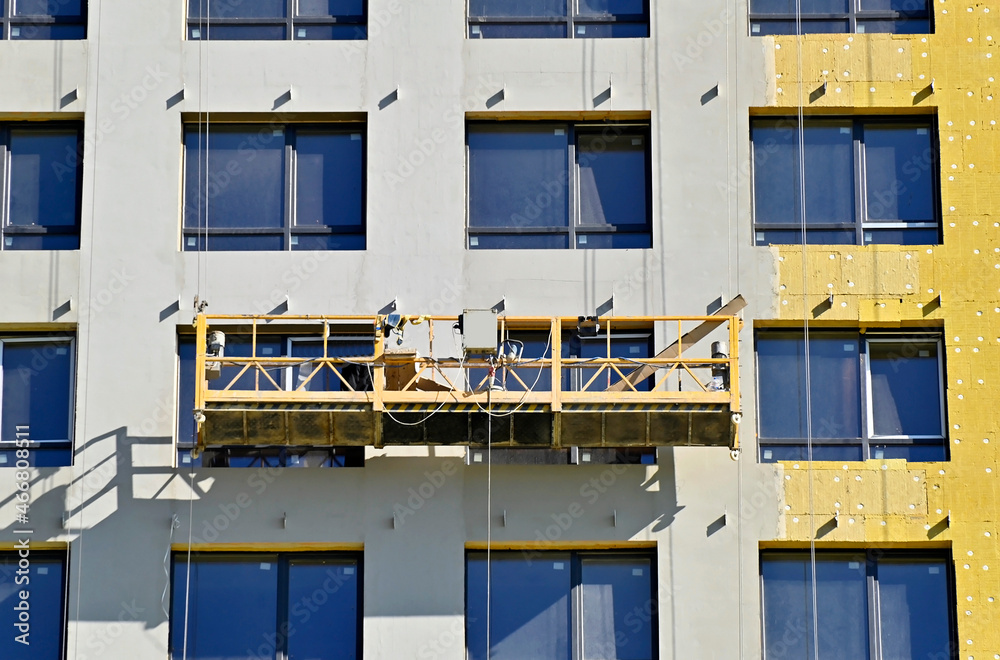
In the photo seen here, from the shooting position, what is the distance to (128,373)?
878 inches

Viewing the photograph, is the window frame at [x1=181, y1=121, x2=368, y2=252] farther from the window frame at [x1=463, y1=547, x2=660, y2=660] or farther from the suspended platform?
the window frame at [x1=463, y1=547, x2=660, y2=660]

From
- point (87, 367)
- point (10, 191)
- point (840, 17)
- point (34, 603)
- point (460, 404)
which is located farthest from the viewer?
point (840, 17)

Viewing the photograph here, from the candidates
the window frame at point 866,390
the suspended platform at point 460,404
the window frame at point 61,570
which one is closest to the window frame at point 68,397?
the window frame at point 61,570

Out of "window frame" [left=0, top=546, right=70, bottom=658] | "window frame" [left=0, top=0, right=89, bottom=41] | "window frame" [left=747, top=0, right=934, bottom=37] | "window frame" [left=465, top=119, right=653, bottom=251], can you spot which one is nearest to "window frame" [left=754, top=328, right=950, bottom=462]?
"window frame" [left=465, top=119, right=653, bottom=251]

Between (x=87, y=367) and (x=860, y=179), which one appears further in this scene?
(x=860, y=179)

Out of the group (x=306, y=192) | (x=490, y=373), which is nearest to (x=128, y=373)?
(x=306, y=192)

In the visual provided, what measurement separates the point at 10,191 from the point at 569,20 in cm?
858

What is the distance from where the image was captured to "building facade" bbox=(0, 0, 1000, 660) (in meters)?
21.8

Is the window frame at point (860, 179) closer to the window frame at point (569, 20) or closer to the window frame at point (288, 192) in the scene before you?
the window frame at point (569, 20)

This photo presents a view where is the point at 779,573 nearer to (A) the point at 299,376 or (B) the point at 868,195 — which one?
(B) the point at 868,195

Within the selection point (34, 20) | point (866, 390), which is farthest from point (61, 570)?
point (866, 390)

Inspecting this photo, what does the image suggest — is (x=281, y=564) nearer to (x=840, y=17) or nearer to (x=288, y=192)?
(x=288, y=192)

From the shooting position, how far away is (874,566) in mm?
22031

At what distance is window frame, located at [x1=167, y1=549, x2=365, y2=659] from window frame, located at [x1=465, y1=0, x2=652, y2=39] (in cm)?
787
